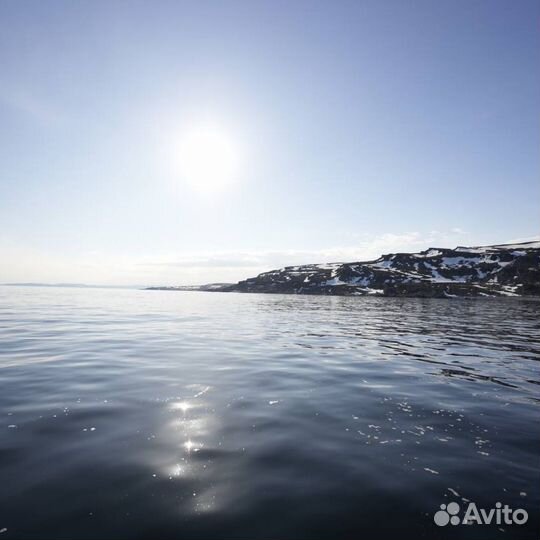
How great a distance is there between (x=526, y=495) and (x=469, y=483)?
33.8 inches

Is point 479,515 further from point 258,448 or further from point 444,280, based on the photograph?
point 444,280

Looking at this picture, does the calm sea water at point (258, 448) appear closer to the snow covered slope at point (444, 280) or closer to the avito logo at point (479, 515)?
the avito logo at point (479, 515)

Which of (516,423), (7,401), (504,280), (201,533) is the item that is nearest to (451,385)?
(516,423)

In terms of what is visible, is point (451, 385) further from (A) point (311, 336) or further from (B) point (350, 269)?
(B) point (350, 269)

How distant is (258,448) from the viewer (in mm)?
7750

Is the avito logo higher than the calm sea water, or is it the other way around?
the calm sea water

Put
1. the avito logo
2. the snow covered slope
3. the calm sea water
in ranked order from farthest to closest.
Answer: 1. the snow covered slope
2. the avito logo
3. the calm sea water

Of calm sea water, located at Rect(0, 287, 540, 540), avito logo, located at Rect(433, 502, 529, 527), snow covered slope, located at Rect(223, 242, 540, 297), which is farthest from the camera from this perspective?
snow covered slope, located at Rect(223, 242, 540, 297)

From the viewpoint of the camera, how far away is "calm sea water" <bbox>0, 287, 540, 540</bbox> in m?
5.34

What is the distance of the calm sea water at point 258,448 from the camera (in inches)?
210

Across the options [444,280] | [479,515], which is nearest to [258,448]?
[479,515]

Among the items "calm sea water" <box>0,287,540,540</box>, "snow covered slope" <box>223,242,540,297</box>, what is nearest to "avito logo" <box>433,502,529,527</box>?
"calm sea water" <box>0,287,540,540</box>

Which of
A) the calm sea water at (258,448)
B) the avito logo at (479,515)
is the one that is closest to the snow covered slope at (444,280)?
the calm sea water at (258,448)

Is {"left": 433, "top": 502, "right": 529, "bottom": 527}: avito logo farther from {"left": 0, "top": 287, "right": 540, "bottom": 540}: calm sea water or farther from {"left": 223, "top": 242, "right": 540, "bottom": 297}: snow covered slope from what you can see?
{"left": 223, "top": 242, "right": 540, "bottom": 297}: snow covered slope
